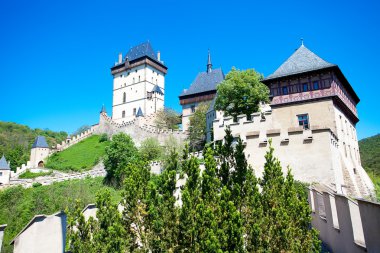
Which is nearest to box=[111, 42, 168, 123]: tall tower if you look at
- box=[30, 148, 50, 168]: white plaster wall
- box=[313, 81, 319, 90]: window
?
box=[30, 148, 50, 168]: white plaster wall

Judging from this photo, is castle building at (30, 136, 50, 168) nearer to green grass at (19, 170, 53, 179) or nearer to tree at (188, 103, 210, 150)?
green grass at (19, 170, 53, 179)

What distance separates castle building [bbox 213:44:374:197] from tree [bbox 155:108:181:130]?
109ft

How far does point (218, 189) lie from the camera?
26.3ft

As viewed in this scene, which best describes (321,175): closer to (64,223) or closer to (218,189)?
(218,189)

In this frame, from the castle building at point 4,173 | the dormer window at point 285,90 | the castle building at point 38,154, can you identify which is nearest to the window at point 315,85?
the dormer window at point 285,90

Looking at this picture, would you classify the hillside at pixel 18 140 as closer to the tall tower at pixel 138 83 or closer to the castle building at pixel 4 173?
the castle building at pixel 4 173

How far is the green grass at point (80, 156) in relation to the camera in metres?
47.8

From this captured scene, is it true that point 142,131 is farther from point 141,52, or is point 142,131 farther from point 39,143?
point 141,52

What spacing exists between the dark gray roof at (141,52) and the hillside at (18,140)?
33.1 metres

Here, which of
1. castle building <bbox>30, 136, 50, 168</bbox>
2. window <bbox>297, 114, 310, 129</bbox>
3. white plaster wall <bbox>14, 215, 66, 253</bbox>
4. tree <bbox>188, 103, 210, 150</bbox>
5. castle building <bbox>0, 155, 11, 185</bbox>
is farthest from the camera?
castle building <bbox>30, 136, 50, 168</bbox>

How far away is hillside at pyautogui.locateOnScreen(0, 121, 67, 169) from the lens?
59.4 m

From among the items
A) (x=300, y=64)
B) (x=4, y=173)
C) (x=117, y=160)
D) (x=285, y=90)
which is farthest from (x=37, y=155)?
(x=300, y=64)

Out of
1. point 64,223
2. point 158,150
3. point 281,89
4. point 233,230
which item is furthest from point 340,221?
point 158,150

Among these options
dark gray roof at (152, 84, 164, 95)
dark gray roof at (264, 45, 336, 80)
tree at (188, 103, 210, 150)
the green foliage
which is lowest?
the green foliage
